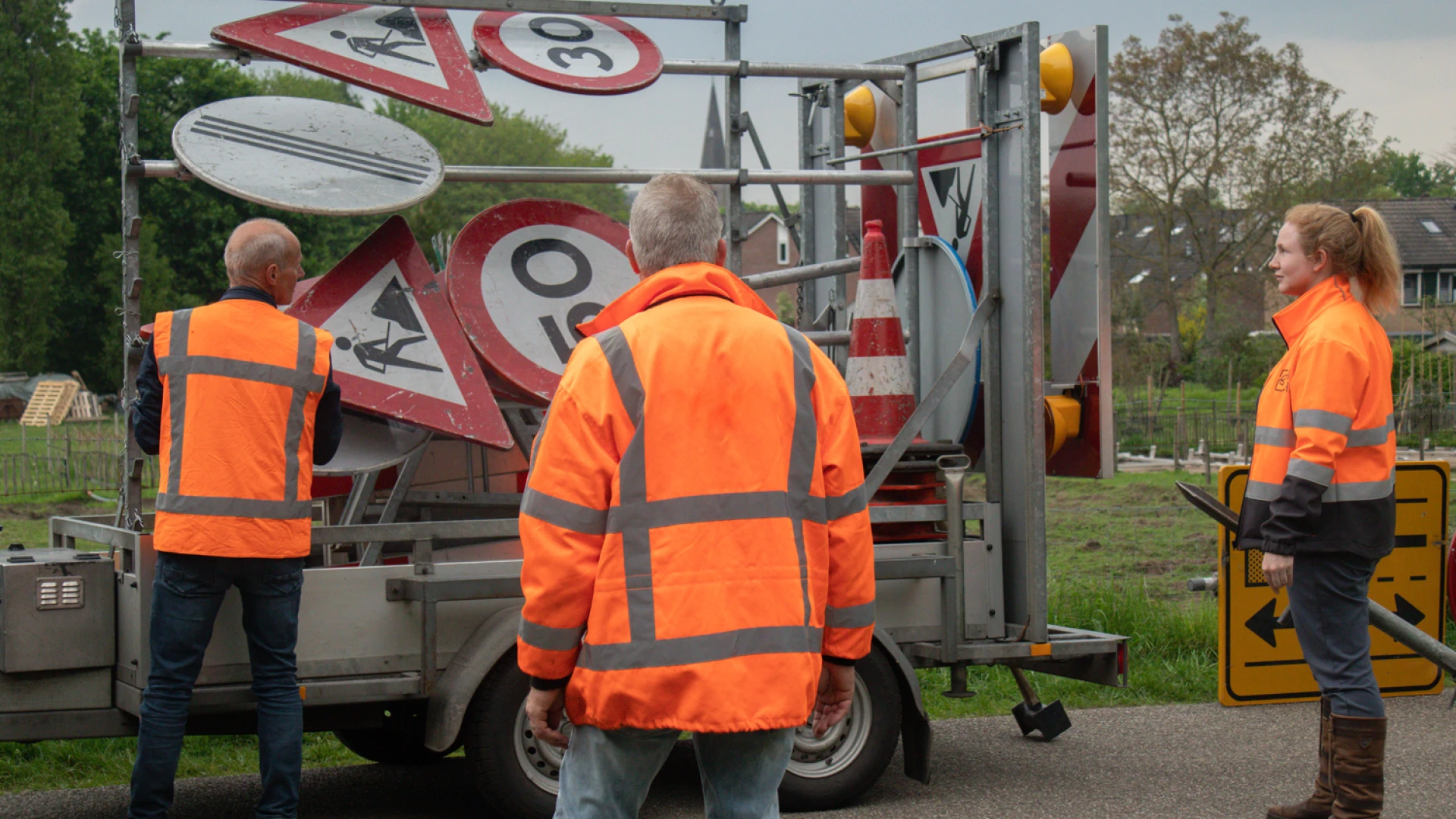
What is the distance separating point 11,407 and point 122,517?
139 feet

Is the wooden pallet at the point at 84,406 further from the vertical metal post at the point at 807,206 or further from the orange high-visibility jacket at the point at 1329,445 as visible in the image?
the orange high-visibility jacket at the point at 1329,445

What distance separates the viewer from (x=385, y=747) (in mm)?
5684

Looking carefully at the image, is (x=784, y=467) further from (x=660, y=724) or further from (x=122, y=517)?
(x=122, y=517)

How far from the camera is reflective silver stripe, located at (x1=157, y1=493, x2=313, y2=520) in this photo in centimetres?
407

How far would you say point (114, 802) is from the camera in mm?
5105

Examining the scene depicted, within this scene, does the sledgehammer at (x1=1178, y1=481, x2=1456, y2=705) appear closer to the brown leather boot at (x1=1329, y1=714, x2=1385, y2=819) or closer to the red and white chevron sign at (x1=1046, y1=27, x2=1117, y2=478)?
the brown leather boot at (x1=1329, y1=714, x2=1385, y2=819)

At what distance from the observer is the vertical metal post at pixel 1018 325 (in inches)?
202

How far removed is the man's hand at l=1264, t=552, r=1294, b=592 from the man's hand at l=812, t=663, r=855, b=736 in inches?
79.5

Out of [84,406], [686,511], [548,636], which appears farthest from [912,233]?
[84,406]

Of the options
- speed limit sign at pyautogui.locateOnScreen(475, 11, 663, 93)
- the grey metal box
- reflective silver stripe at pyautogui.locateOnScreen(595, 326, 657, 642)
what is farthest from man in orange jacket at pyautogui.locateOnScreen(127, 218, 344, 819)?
reflective silver stripe at pyautogui.locateOnScreen(595, 326, 657, 642)

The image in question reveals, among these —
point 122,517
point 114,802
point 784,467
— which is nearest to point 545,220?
point 122,517

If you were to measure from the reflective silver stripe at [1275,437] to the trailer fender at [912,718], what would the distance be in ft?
4.38

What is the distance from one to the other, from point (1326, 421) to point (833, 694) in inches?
87.4

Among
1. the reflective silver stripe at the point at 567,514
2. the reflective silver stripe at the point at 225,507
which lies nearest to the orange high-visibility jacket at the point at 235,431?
the reflective silver stripe at the point at 225,507
